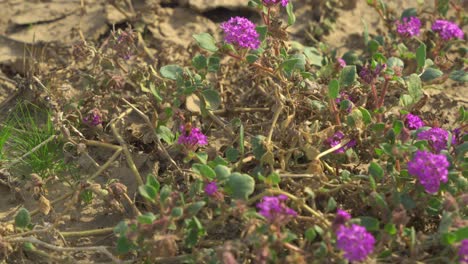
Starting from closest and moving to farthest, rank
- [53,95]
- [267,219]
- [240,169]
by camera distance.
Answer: [267,219], [240,169], [53,95]

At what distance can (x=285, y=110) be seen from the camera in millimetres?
3725

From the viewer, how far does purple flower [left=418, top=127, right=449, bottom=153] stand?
3.24 m

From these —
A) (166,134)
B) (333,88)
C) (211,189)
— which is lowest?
(166,134)

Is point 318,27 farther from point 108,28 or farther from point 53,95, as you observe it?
point 53,95

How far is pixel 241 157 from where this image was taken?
342 centimetres

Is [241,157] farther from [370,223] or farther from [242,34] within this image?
[370,223]

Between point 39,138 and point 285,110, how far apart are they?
135 centimetres

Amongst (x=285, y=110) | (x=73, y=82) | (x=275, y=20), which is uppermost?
(x=275, y=20)

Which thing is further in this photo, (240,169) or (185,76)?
(185,76)

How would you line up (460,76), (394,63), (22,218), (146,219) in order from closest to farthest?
(146,219) < (22,218) < (460,76) < (394,63)

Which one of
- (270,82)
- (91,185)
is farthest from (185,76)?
(91,185)

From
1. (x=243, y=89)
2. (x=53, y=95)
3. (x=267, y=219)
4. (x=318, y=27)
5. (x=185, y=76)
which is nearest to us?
(x=267, y=219)

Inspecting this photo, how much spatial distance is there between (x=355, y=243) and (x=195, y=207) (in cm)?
69

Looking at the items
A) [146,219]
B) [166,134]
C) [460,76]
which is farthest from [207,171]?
[460,76]
